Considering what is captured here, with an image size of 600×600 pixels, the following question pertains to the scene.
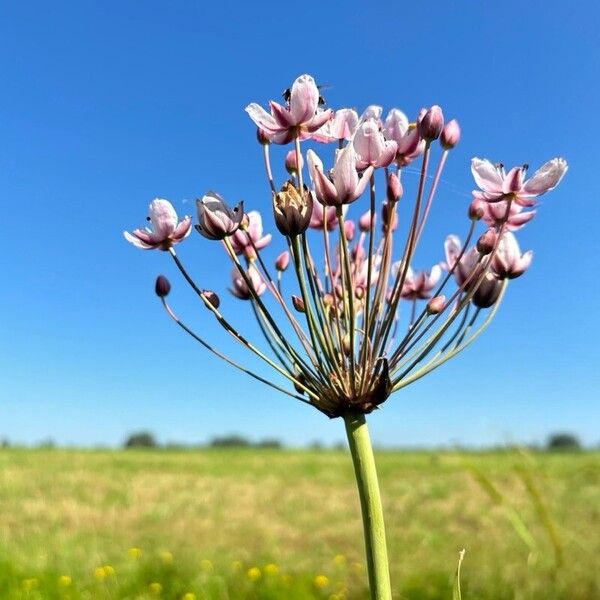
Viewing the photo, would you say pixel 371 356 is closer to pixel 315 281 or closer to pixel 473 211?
pixel 315 281

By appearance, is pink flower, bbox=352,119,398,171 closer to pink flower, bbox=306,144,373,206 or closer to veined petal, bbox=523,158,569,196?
pink flower, bbox=306,144,373,206

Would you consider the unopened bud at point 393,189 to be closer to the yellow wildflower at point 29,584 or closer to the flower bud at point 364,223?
the flower bud at point 364,223

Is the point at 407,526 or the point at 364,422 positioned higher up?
the point at 364,422

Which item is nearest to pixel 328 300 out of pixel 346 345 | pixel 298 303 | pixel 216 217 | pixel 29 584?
pixel 298 303

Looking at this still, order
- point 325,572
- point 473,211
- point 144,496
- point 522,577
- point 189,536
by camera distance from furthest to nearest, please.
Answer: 1. point 144,496
2. point 189,536
3. point 325,572
4. point 522,577
5. point 473,211

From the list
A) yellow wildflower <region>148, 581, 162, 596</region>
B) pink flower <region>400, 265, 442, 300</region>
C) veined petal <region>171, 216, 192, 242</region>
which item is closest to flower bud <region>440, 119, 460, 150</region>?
pink flower <region>400, 265, 442, 300</region>

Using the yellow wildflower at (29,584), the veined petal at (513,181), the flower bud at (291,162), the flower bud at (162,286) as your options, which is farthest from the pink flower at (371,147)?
the yellow wildflower at (29,584)

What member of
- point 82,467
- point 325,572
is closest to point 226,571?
point 325,572
